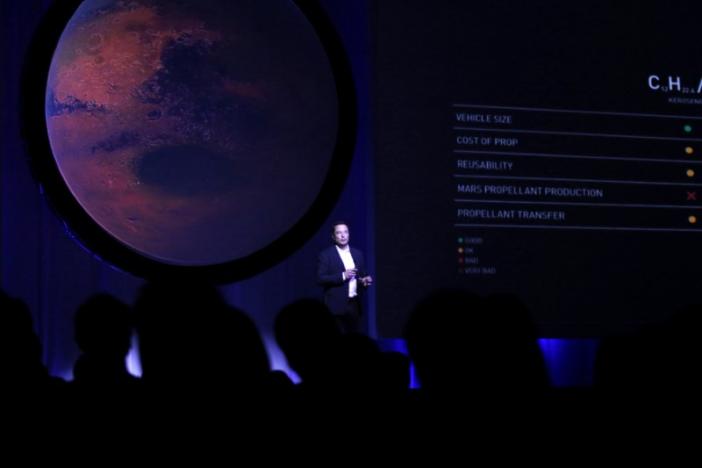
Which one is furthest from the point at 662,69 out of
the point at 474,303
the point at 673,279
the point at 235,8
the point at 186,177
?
the point at 474,303

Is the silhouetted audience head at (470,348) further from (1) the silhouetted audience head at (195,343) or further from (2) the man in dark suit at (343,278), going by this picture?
(2) the man in dark suit at (343,278)

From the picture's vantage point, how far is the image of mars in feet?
16.6

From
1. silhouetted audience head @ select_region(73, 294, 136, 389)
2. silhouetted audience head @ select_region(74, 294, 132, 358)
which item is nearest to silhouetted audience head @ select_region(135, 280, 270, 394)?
silhouetted audience head @ select_region(73, 294, 136, 389)

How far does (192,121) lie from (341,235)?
1197 mm

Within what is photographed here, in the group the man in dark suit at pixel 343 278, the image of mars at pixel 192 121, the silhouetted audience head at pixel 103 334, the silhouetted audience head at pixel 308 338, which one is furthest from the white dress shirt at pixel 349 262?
the silhouetted audience head at pixel 308 338

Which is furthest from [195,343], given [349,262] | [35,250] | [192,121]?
[35,250]

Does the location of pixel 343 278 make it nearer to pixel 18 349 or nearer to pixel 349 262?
pixel 349 262

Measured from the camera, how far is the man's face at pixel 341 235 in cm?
527

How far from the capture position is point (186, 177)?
5199mm

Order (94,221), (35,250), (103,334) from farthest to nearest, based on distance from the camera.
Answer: (35,250), (94,221), (103,334)

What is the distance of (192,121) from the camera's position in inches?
205

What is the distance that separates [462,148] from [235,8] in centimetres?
178

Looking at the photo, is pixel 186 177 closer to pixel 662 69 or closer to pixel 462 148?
pixel 462 148

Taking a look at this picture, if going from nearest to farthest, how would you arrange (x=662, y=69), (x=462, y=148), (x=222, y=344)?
(x=222, y=344) < (x=462, y=148) < (x=662, y=69)
